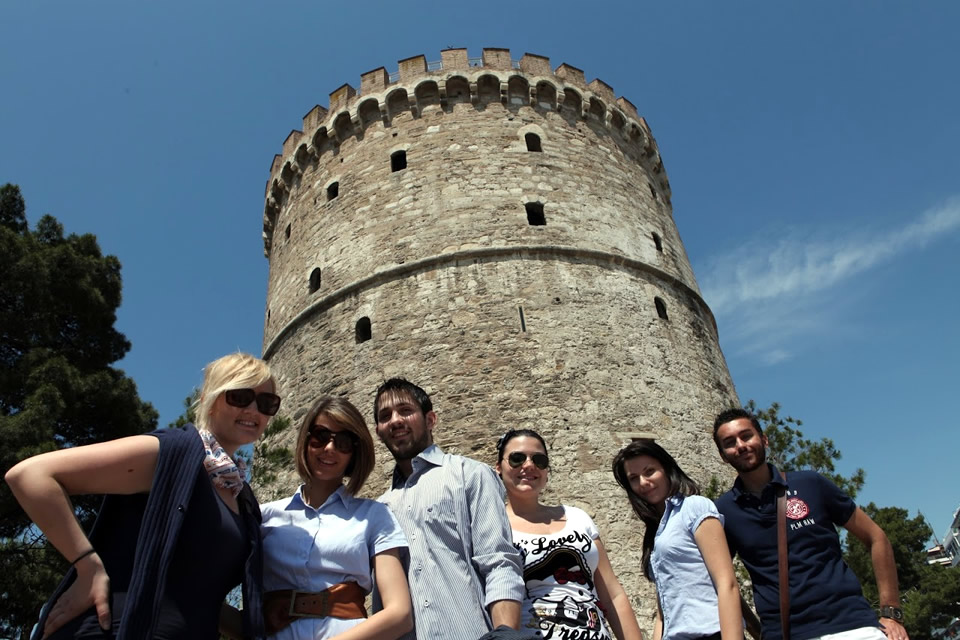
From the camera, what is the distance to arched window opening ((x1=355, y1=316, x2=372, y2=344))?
1107cm

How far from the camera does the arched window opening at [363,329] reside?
436 inches

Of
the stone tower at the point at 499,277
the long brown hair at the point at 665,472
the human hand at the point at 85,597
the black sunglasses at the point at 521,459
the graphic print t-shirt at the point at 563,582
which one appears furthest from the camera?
the stone tower at the point at 499,277

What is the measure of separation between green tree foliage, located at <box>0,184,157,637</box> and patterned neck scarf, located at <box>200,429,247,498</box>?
Result: 5881mm

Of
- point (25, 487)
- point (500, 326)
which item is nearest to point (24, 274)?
point (500, 326)

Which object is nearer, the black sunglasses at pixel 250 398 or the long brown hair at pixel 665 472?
the black sunglasses at pixel 250 398

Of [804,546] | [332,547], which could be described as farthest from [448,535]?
[804,546]

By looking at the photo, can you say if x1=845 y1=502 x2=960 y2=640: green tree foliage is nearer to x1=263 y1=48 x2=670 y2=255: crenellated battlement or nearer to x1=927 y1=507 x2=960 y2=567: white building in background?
x1=263 y1=48 x2=670 y2=255: crenellated battlement

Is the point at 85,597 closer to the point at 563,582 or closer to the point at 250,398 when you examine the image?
the point at 250,398

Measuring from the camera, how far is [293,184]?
14.5m

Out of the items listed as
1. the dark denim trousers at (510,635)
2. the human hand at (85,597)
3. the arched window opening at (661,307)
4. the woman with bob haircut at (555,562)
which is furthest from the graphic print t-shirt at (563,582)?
the arched window opening at (661,307)

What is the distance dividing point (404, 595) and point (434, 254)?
9061 millimetres

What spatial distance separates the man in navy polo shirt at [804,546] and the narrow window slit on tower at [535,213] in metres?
8.48

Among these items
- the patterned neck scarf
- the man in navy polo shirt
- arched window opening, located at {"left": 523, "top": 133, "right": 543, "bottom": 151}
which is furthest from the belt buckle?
arched window opening, located at {"left": 523, "top": 133, "right": 543, "bottom": 151}

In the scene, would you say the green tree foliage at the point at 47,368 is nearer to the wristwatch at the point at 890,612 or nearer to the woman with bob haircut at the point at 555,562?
the woman with bob haircut at the point at 555,562
